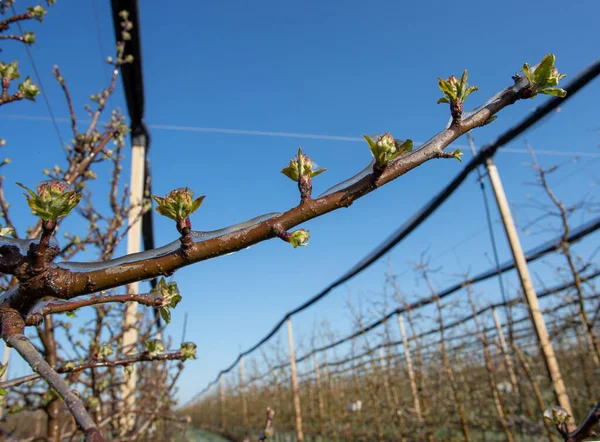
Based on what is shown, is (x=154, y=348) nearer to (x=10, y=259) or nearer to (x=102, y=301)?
(x=102, y=301)

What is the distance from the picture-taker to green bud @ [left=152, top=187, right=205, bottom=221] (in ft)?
1.85

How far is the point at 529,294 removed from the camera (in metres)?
3.10

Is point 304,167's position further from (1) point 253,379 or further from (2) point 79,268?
(1) point 253,379

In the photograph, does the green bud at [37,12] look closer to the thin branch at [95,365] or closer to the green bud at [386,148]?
the thin branch at [95,365]

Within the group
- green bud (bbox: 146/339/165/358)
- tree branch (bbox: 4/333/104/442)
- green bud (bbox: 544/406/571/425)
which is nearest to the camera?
tree branch (bbox: 4/333/104/442)

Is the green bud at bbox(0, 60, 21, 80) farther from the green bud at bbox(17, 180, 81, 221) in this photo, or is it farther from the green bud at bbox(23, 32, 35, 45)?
the green bud at bbox(17, 180, 81, 221)

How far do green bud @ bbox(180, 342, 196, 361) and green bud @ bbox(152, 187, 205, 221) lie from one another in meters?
0.62

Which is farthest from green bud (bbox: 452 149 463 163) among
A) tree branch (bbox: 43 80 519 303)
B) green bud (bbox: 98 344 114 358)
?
green bud (bbox: 98 344 114 358)

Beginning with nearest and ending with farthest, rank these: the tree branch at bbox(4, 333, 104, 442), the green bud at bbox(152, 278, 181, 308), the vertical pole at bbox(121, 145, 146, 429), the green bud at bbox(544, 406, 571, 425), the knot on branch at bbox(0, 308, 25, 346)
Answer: the tree branch at bbox(4, 333, 104, 442)
the knot on branch at bbox(0, 308, 25, 346)
the green bud at bbox(152, 278, 181, 308)
the green bud at bbox(544, 406, 571, 425)
the vertical pole at bbox(121, 145, 146, 429)

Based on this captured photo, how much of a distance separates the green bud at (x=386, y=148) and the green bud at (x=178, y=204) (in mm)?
248

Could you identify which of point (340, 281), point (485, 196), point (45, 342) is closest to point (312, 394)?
point (340, 281)

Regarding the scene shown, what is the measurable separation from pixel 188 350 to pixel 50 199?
2.25ft

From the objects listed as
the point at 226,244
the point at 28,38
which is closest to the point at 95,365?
the point at 226,244

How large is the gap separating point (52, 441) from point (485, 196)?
3697 millimetres
